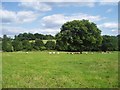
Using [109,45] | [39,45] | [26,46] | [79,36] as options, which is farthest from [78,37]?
[26,46]

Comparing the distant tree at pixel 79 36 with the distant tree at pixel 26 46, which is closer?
the distant tree at pixel 79 36

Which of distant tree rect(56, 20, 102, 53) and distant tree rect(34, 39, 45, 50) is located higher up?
distant tree rect(56, 20, 102, 53)

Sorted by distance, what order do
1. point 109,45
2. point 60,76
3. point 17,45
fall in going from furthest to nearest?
1. point 109,45
2. point 17,45
3. point 60,76

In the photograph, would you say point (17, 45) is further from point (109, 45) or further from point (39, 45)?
point (109, 45)

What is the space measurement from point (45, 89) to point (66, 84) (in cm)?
197

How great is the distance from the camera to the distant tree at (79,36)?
321 ft

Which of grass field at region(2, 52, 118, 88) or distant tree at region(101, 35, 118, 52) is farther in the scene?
distant tree at region(101, 35, 118, 52)

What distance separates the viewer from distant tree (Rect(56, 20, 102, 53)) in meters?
97.9

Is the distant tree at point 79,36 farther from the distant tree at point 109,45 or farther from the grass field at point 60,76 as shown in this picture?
the grass field at point 60,76

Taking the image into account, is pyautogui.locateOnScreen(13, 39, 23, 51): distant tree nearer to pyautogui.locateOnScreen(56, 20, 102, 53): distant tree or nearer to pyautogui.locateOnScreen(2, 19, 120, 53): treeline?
pyautogui.locateOnScreen(2, 19, 120, 53): treeline

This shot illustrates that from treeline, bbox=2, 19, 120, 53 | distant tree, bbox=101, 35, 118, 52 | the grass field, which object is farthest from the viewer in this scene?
distant tree, bbox=101, 35, 118, 52

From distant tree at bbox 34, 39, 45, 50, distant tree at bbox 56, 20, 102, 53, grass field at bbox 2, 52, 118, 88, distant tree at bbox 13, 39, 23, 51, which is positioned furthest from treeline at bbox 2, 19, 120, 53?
grass field at bbox 2, 52, 118, 88


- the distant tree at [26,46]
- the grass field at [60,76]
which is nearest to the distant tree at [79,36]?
the distant tree at [26,46]

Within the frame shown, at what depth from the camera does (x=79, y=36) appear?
98.4m
